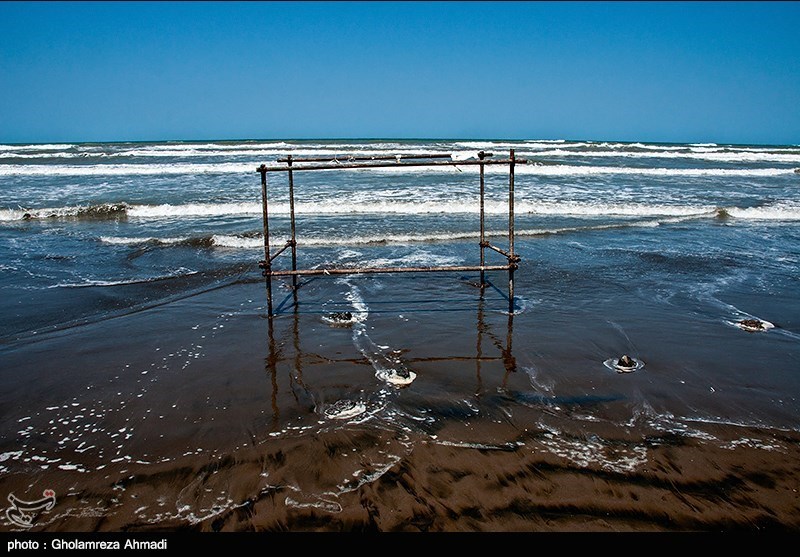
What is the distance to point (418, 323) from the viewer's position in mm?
6727

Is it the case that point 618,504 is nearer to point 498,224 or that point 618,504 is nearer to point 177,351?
point 177,351

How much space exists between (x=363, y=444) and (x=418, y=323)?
2.96 metres

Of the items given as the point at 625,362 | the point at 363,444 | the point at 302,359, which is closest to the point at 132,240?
the point at 302,359

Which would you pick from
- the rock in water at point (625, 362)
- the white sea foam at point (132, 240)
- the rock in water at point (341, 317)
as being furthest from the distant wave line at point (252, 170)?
the rock in water at point (625, 362)

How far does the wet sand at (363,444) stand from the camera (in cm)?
317

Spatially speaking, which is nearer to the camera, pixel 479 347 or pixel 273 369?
pixel 273 369

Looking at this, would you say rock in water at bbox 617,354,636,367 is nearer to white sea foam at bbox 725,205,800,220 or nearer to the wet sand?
the wet sand

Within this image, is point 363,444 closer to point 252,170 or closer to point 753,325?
point 753,325

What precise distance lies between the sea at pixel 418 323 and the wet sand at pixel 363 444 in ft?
0.11

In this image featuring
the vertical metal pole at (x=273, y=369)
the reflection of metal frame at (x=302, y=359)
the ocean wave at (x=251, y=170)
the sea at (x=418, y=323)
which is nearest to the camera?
the sea at (x=418, y=323)

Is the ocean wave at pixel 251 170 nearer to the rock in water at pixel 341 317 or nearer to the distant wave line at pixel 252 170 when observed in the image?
the distant wave line at pixel 252 170

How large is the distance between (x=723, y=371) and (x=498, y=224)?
950 cm

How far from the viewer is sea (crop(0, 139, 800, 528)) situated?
4.18 meters

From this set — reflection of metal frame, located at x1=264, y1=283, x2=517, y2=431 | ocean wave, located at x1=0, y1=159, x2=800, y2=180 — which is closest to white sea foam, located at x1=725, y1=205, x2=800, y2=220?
ocean wave, located at x1=0, y1=159, x2=800, y2=180
